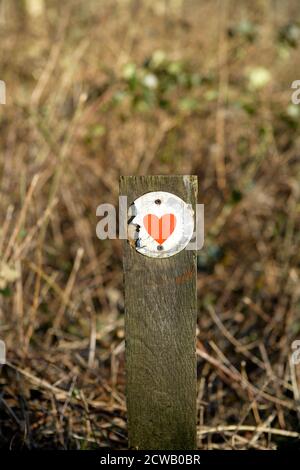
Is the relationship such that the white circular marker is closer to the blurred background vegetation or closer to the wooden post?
the wooden post

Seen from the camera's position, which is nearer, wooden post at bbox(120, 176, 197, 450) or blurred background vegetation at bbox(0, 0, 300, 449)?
wooden post at bbox(120, 176, 197, 450)

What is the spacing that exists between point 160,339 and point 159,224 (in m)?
0.24

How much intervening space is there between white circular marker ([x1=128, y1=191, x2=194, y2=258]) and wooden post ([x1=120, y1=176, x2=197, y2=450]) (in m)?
0.02

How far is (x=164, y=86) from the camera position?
2471mm

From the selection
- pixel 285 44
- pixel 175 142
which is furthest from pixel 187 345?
pixel 285 44

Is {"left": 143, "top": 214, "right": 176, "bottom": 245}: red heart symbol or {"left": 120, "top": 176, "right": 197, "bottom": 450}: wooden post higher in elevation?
{"left": 143, "top": 214, "right": 176, "bottom": 245}: red heart symbol

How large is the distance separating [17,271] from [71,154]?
102 centimetres

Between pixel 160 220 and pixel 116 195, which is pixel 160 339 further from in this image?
pixel 116 195

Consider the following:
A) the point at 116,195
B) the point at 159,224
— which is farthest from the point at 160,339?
the point at 116,195

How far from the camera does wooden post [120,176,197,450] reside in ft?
3.30

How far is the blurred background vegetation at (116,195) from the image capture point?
1.53 meters

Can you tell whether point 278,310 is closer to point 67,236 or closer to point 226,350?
point 226,350

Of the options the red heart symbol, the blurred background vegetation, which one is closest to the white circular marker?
the red heart symbol

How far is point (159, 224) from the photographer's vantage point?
98 cm
